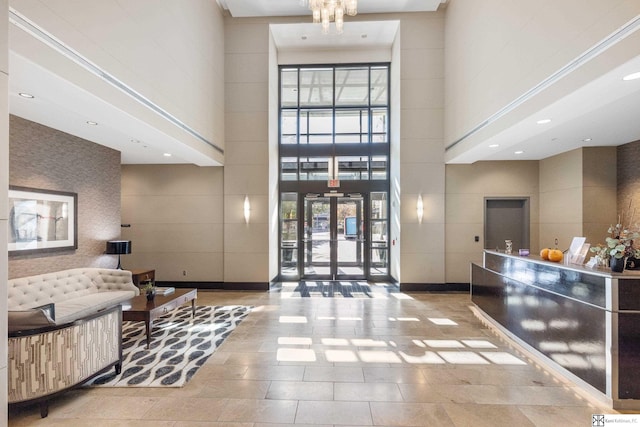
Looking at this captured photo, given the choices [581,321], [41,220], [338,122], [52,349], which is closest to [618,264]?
[581,321]

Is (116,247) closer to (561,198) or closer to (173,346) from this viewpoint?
(173,346)

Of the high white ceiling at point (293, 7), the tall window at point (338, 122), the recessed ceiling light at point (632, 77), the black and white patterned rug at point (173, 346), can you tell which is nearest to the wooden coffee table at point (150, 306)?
the black and white patterned rug at point (173, 346)

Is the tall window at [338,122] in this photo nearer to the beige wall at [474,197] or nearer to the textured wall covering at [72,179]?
the beige wall at [474,197]

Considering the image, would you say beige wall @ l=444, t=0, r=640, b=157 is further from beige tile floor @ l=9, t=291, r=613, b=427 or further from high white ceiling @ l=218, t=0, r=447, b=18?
beige tile floor @ l=9, t=291, r=613, b=427

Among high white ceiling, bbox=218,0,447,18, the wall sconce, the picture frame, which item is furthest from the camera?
the wall sconce

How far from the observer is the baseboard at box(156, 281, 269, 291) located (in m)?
7.81

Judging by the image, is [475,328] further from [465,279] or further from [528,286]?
[465,279]

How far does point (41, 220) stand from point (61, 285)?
3.63 feet

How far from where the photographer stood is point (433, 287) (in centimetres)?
766

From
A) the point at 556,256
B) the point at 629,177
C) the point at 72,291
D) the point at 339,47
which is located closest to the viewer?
the point at 556,256

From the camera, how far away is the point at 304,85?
8852 mm

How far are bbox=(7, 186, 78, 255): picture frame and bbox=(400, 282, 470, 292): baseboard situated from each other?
7.02 metres

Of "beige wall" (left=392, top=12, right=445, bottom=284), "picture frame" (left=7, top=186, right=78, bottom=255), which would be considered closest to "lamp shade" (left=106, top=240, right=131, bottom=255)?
"picture frame" (left=7, top=186, right=78, bottom=255)

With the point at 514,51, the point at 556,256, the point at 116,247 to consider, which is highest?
the point at 514,51
